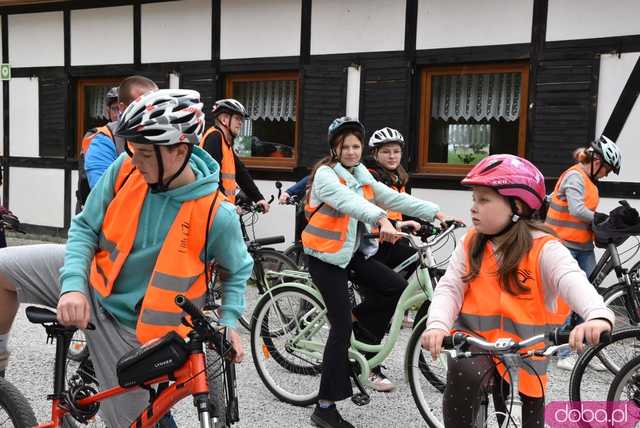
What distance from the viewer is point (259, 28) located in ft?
32.9

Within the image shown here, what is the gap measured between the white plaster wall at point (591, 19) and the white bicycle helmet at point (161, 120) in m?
6.46

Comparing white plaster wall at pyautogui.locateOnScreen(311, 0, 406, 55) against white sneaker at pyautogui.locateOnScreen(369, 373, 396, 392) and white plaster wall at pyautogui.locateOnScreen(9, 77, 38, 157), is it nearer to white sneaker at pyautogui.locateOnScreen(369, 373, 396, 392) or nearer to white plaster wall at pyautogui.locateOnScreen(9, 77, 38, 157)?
white sneaker at pyautogui.locateOnScreen(369, 373, 396, 392)

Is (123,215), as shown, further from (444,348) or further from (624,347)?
(624,347)

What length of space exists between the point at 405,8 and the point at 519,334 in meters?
6.95

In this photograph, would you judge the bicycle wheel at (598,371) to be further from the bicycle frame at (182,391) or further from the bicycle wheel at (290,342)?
the bicycle frame at (182,391)

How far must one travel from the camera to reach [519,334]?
2.62m

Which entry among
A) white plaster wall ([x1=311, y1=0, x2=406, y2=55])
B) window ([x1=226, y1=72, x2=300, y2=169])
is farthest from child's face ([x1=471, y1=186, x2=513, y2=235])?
window ([x1=226, y1=72, x2=300, y2=169])

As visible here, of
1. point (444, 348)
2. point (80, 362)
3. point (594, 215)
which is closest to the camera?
point (444, 348)

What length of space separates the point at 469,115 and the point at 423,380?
18.0 feet

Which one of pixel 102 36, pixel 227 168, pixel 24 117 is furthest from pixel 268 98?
pixel 24 117

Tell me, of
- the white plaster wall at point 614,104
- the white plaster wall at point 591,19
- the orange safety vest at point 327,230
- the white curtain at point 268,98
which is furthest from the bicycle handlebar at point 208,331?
the white curtain at point 268,98

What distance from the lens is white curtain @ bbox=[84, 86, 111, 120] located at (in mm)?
12172

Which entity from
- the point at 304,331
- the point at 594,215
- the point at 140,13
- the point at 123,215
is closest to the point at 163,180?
the point at 123,215

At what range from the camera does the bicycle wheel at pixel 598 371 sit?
11.4 ft
